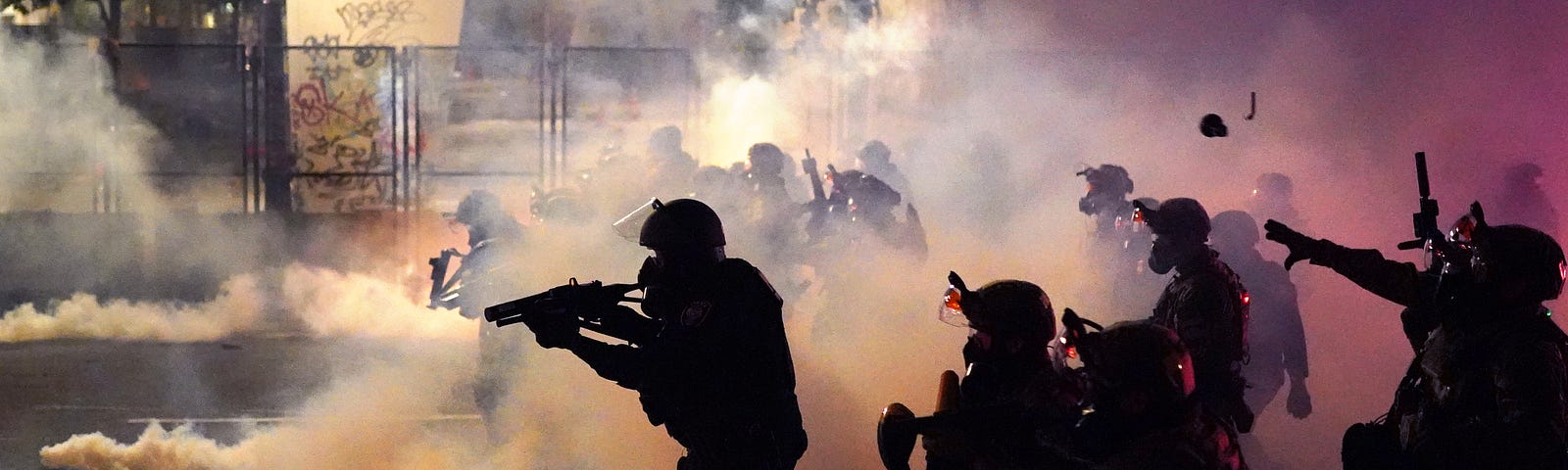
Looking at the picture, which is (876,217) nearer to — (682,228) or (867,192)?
(867,192)

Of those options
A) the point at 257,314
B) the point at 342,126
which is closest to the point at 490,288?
the point at 257,314

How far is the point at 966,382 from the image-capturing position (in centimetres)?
373

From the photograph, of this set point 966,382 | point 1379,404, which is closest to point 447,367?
point 1379,404

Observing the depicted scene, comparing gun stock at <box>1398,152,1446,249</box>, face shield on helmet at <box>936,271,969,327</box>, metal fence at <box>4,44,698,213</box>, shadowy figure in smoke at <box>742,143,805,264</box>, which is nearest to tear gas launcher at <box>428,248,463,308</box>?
shadowy figure in smoke at <box>742,143,805,264</box>

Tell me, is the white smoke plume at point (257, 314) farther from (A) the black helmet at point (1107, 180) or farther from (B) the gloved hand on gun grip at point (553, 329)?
(B) the gloved hand on gun grip at point (553, 329)

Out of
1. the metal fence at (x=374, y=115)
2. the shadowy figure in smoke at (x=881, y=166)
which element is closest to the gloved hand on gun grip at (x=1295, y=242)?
the shadowy figure in smoke at (x=881, y=166)

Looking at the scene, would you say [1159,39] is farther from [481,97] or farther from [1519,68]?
[481,97]

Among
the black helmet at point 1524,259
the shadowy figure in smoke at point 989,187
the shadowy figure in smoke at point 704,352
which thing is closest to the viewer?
the black helmet at point 1524,259

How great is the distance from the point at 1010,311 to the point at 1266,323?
3.44m

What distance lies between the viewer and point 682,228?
13.9 feet

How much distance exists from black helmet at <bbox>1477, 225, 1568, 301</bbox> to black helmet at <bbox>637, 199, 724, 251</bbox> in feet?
7.02

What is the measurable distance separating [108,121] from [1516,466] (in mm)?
13260

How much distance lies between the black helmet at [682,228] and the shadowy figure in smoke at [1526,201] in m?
8.49

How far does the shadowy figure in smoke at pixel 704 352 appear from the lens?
396cm
